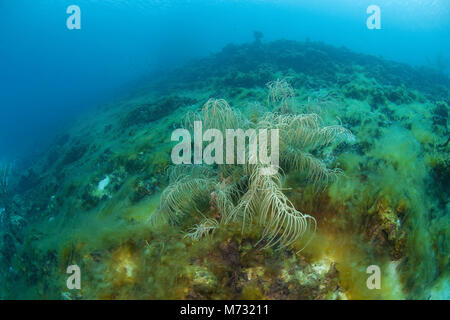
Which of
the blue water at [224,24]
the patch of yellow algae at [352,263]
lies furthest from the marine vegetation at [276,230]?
the blue water at [224,24]

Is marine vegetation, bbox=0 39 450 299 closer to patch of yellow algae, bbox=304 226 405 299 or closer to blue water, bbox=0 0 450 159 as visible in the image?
patch of yellow algae, bbox=304 226 405 299

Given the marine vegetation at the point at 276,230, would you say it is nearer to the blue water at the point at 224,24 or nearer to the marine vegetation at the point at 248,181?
the marine vegetation at the point at 248,181

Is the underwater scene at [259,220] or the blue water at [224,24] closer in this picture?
the underwater scene at [259,220]

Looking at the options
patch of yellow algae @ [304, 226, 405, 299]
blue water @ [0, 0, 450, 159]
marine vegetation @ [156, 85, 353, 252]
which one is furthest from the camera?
blue water @ [0, 0, 450, 159]

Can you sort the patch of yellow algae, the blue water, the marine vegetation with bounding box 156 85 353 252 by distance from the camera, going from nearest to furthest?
the patch of yellow algae → the marine vegetation with bounding box 156 85 353 252 → the blue water

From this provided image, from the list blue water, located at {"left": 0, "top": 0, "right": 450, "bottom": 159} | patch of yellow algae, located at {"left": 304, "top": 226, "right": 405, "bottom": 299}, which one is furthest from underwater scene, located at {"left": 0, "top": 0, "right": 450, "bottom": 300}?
blue water, located at {"left": 0, "top": 0, "right": 450, "bottom": 159}

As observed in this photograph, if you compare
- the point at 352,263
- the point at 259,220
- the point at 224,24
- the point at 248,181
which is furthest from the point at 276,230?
the point at 224,24

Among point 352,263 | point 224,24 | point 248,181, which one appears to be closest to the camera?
point 352,263

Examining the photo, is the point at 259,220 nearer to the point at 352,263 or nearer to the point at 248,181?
the point at 248,181

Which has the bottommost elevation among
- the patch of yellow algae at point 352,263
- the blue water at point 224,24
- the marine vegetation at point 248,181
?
the patch of yellow algae at point 352,263

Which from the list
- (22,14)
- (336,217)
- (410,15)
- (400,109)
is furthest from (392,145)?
(410,15)

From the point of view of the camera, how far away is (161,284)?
333 centimetres
